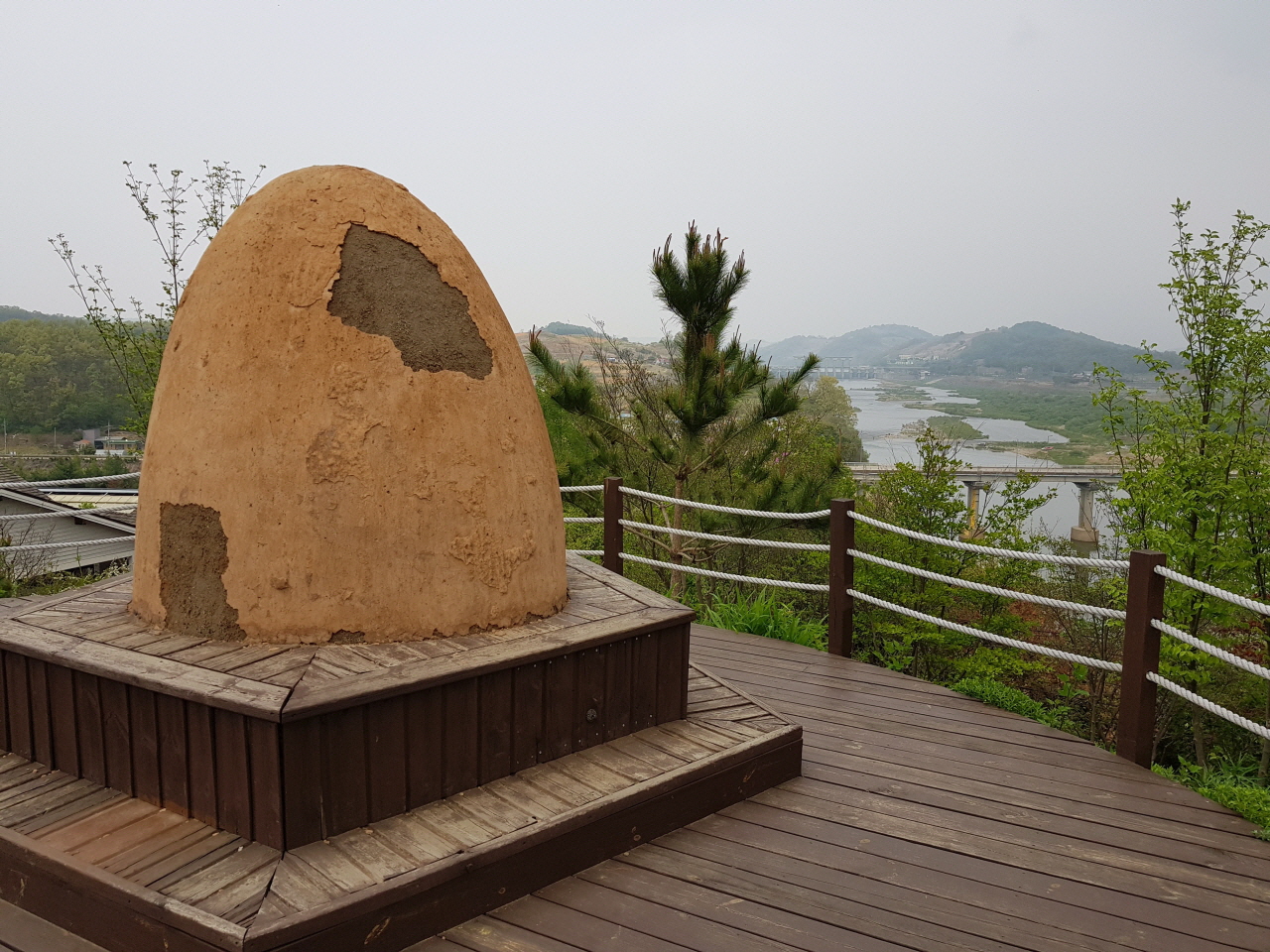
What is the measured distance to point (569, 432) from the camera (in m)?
9.41

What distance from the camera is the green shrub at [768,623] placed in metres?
5.36

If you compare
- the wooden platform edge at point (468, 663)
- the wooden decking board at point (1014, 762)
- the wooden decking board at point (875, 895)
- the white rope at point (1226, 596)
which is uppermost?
the white rope at point (1226, 596)

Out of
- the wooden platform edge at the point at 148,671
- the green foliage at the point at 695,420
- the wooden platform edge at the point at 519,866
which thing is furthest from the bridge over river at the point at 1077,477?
the wooden platform edge at the point at 148,671

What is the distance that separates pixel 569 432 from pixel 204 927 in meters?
7.62

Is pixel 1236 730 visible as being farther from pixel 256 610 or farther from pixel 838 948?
pixel 256 610

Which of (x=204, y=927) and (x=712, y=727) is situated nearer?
(x=204, y=927)

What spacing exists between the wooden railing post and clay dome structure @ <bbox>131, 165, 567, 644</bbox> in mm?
2509

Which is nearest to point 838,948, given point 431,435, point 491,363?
point 431,435

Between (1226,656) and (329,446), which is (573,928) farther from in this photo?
(1226,656)

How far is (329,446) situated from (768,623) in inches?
138

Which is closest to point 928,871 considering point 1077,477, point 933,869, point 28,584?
point 933,869

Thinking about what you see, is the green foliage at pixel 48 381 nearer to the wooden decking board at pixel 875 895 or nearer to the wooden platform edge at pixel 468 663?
the wooden platform edge at pixel 468 663

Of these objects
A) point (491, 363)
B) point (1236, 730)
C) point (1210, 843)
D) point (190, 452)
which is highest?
point (491, 363)

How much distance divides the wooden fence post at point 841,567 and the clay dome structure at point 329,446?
7.18ft
